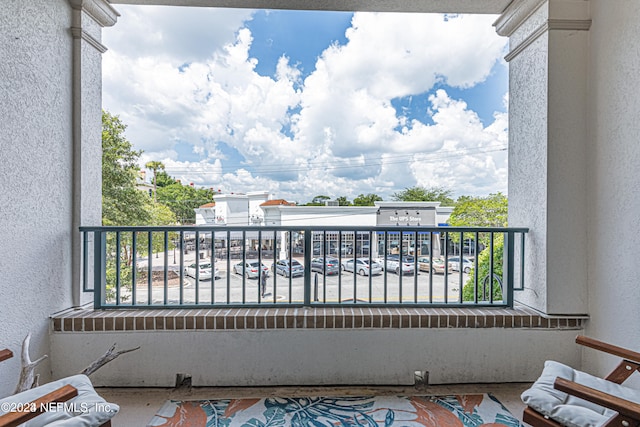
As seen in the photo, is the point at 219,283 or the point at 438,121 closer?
the point at 219,283

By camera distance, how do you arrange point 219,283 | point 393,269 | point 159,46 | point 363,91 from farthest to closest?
point 363,91, point 159,46, point 219,283, point 393,269

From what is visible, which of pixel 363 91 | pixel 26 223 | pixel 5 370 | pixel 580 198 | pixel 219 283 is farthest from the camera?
pixel 363 91

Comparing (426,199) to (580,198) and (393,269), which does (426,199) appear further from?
(580,198)

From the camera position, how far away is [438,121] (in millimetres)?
3873

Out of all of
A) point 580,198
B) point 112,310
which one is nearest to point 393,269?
point 580,198

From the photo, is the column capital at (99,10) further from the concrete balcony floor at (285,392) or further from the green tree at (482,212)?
the green tree at (482,212)

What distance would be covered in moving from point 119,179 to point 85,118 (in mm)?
1696

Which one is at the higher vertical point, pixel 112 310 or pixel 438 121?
pixel 438 121

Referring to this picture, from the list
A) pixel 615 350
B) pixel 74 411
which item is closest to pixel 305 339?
pixel 74 411

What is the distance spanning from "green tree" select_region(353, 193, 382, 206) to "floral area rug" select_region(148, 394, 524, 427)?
2.11 metres

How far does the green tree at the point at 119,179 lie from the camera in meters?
3.46

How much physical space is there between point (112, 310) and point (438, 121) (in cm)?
398

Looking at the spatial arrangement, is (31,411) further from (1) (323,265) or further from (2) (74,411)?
(1) (323,265)

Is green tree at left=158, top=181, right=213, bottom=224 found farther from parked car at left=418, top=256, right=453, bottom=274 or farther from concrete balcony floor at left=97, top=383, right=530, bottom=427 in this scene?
parked car at left=418, top=256, right=453, bottom=274
